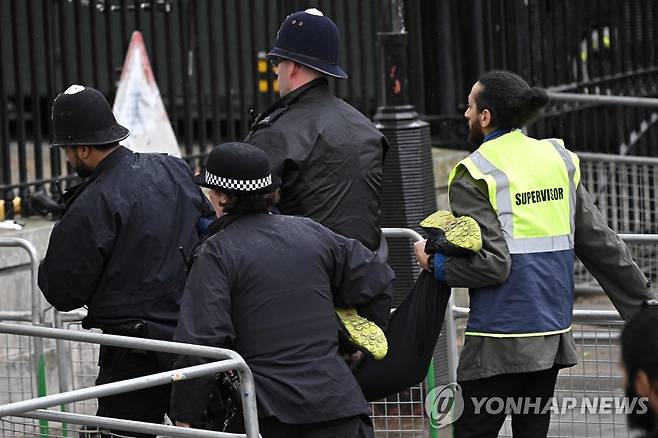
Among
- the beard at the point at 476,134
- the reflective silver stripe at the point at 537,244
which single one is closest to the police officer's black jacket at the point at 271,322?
the reflective silver stripe at the point at 537,244

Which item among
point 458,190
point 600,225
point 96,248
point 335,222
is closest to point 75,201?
point 96,248

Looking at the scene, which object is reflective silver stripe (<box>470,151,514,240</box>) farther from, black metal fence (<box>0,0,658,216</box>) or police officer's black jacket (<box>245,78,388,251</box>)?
black metal fence (<box>0,0,658,216</box>)

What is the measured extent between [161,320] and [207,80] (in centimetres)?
761

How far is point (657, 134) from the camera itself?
13773 millimetres

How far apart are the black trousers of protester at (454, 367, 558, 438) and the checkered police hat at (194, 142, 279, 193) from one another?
1146 millimetres

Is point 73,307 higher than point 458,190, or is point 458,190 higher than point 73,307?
point 458,190

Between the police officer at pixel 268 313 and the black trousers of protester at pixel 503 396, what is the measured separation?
0.64 meters

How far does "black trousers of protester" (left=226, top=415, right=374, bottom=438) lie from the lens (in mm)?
4715

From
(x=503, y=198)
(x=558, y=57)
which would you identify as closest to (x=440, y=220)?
(x=503, y=198)

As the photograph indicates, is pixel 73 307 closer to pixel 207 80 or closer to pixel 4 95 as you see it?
pixel 4 95

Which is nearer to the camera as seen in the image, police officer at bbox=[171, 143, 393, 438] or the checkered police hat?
police officer at bbox=[171, 143, 393, 438]

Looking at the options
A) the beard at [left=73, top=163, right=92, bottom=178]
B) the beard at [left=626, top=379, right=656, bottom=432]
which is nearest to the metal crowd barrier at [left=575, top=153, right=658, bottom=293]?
the beard at [left=73, top=163, right=92, bottom=178]
